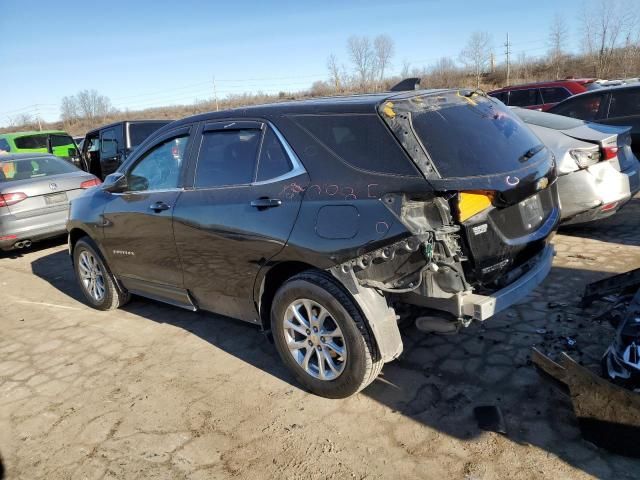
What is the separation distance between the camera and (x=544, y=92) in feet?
40.9

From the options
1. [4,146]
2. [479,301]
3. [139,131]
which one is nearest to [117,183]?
[479,301]

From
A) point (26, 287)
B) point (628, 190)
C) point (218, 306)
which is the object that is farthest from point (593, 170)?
point (26, 287)

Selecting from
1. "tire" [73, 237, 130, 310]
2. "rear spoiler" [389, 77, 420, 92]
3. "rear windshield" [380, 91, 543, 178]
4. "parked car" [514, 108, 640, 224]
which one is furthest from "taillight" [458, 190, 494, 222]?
"tire" [73, 237, 130, 310]

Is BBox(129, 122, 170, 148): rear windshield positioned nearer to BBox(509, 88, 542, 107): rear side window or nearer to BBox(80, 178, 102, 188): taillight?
BBox(80, 178, 102, 188): taillight

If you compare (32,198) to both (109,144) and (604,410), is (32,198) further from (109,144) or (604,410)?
(604,410)

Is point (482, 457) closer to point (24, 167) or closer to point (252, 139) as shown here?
point (252, 139)

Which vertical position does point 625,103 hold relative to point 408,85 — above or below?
below

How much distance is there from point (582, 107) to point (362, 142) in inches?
289

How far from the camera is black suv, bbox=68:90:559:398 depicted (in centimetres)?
268

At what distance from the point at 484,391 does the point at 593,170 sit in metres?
3.16

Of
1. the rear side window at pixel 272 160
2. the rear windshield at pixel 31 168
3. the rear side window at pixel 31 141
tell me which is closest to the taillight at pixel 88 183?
the rear windshield at pixel 31 168

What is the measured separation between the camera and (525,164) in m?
3.04

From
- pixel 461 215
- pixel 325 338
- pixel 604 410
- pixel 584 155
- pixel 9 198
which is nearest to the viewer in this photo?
pixel 604 410

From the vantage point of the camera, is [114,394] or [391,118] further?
[114,394]
